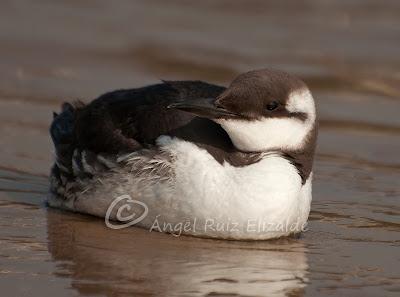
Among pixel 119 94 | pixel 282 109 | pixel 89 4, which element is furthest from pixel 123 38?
pixel 282 109

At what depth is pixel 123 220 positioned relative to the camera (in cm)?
796

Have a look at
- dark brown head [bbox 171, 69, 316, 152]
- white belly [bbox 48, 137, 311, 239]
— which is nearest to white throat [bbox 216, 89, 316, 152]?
dark brown head [bbox 171, 69, 316, 152]

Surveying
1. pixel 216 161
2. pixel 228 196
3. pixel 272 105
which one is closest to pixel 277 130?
pixel 272 105

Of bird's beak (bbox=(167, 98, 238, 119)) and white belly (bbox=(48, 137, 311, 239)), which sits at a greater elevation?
bird's beak (bbox=(167, 98, 238, 119))

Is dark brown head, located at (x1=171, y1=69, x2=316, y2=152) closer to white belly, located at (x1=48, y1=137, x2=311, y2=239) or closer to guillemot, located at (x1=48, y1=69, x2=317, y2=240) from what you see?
guillemot, located at (x1=48, y1=69, x2=317, y2=240)

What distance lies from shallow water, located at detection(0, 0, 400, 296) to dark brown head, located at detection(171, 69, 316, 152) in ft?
2.27

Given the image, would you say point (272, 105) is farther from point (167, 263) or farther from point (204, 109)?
point (167, 263)

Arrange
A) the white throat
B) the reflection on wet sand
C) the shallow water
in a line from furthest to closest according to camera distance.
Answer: the white throat → the shallow water → the reflection on wet sand

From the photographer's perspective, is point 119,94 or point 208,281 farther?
point 119,94

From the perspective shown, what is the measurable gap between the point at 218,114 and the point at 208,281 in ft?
3.94

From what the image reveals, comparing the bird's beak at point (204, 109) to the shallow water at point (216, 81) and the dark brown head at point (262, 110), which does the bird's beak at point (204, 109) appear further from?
the shallow water at point (216, 81)

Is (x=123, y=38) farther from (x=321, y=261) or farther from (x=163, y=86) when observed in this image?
(x=321, y=261)

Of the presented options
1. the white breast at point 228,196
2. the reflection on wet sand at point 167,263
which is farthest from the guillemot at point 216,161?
the reflection on wet sand at point 167,263

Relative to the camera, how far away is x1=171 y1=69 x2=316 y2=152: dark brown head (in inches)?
297
